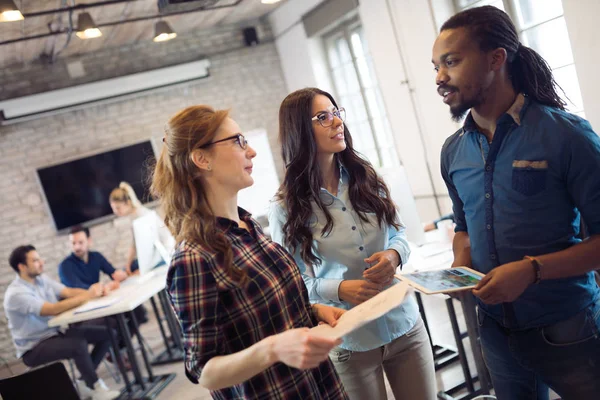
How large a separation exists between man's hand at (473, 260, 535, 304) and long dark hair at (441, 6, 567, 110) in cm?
45

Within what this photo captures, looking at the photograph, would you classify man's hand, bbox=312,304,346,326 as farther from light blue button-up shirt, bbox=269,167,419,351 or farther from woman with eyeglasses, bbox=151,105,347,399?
light blue button-up shirt, bbox=269,167,419,351

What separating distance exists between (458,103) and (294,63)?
6262mm

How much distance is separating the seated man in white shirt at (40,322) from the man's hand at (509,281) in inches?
149

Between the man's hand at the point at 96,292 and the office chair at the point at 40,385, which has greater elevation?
the man's hand at the point at 96,292

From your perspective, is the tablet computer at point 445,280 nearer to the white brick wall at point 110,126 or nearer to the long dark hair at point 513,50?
the long dark hair at point 513,50

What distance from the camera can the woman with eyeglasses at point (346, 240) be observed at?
1.77 m

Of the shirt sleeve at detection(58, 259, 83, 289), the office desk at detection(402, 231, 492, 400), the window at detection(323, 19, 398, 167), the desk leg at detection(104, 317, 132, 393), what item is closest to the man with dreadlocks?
the office desk at detection(402, 231, 492, 400)

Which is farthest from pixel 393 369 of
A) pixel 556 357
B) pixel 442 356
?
pixel 442 356

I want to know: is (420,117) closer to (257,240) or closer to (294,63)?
(294,63)

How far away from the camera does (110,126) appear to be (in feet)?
24.0

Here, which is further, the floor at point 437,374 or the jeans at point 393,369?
the floor at point 437,374

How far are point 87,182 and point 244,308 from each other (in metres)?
6.37

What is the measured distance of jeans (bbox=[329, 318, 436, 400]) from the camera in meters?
1.76

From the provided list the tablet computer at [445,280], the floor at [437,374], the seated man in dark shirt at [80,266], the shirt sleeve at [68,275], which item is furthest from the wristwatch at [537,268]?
the shirt sleeve at [68,275]
